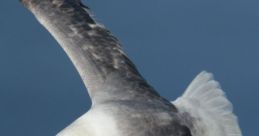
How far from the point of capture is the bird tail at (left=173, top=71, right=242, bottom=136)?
5.95 m

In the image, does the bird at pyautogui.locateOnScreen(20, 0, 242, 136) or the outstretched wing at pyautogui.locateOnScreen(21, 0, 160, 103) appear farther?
the outstretched wing at pyautogui.locateOnScreen(21, 0, 160, 103)

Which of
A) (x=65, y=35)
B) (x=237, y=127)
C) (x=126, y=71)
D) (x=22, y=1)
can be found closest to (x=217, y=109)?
(x=237, y=127)

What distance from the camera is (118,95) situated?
586 cm

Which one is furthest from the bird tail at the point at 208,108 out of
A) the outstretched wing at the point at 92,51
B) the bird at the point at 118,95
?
the outstretched wing at the point at 92,51

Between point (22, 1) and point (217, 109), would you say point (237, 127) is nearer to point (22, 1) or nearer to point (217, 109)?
point (217, 109)

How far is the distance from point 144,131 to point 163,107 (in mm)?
414

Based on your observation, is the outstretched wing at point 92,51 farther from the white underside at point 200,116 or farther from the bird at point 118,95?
the white underside at point 200,116

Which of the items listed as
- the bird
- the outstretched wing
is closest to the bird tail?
the bird

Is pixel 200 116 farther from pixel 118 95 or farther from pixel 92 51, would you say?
pixel 92 51

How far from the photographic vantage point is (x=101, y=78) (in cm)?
608

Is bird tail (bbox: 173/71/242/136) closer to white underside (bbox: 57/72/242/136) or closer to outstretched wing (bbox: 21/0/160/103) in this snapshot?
white underside (bbox: 57/72/242/136)

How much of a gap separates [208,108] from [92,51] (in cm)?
90

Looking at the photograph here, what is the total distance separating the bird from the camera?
5520mm

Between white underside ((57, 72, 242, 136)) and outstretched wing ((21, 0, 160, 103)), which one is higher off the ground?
outstretched wing ((21, 0, 160, 103))
